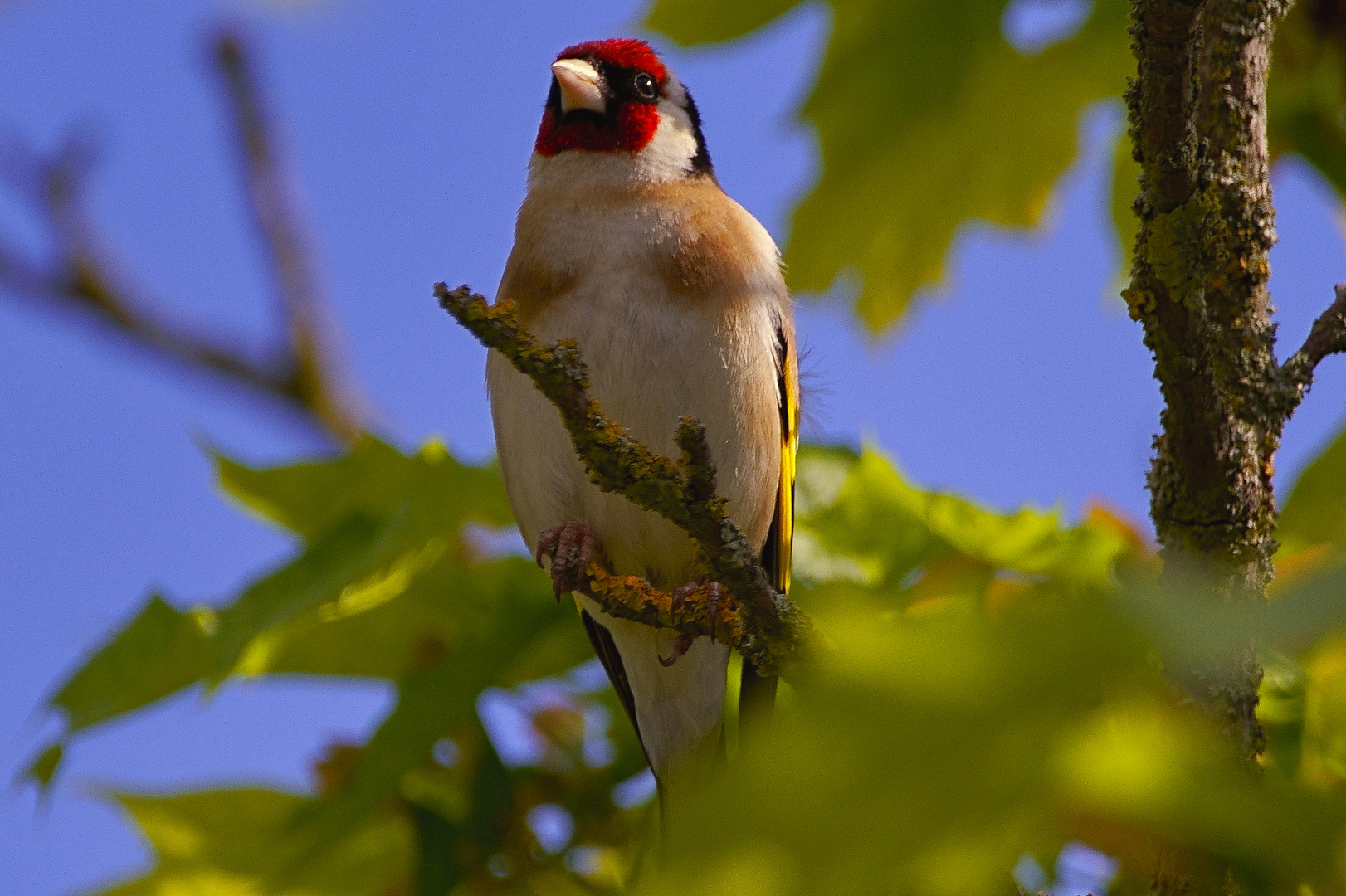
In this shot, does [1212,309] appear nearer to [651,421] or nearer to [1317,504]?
[1317,504]

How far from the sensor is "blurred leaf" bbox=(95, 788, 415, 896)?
226cm

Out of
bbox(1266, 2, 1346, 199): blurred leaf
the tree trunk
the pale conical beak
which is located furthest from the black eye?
the tree trunk

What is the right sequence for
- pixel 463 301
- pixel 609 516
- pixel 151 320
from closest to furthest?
1. pixel 463 301
2. pixel 609 516
3. pixel 151 320

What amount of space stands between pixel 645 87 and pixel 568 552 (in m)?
1.96

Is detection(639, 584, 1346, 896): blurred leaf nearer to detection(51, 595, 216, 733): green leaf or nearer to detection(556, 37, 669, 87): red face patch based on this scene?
detection(51, 595, 216, 733): green leaf

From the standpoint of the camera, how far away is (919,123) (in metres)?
2.77

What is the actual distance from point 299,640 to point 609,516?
3.07 ft

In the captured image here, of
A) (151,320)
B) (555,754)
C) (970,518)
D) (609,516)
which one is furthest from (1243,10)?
(151,320)

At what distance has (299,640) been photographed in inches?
91.7

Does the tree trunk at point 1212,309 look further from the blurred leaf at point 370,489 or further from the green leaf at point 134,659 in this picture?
the green leaf at point 134,659

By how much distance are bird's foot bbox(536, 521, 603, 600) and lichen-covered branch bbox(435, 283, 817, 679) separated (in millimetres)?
420

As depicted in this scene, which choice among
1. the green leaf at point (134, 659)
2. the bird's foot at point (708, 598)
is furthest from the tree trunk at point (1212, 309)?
the green leaf at point (134, 659)

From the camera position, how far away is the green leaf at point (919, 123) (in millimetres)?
2668

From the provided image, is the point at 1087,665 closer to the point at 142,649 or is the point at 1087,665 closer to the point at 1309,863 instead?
the point at 1309,863
